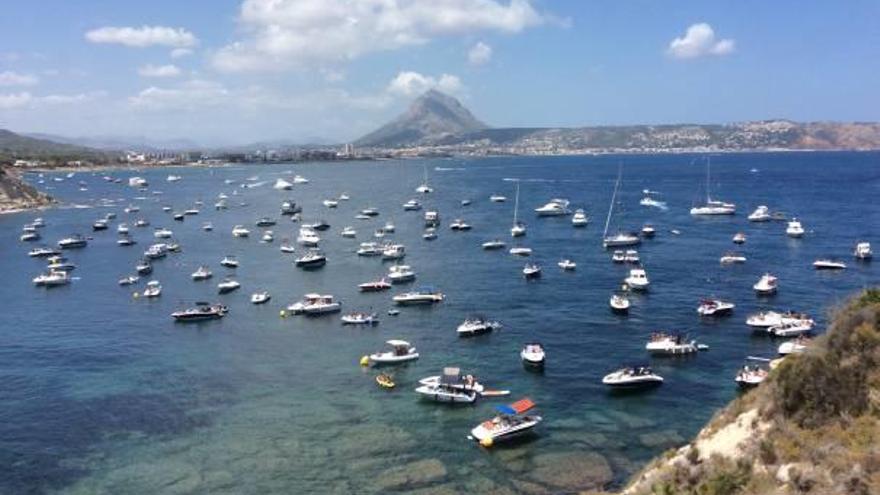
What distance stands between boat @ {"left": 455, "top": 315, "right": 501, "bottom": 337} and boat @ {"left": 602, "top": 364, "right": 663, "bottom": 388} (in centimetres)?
1836

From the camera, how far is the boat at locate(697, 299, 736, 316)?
257 ft

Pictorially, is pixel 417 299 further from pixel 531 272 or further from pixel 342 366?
pixel 342 366

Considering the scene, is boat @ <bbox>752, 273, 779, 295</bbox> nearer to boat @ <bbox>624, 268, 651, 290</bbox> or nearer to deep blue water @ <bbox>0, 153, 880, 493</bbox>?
deep blue water @ <bbox>0, 153, 880, 493</bbox>

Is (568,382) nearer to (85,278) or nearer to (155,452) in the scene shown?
(155,452)

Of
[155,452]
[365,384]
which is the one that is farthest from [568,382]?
[155,452]

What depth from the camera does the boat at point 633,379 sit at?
57688 mm

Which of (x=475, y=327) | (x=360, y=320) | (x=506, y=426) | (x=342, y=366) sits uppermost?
(x=475, y=327)

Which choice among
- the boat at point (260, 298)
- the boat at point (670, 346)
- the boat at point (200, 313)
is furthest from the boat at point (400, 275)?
the boat at point (670, 346)

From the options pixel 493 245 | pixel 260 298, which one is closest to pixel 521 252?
pixel 493 245

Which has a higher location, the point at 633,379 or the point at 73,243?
the point at 73,243

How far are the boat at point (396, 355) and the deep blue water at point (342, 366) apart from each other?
1.66 m

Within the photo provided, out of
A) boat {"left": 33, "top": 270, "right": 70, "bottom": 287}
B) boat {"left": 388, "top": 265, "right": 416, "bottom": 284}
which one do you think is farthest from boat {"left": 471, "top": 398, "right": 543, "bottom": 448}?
boat {"left": 33, "top": 270, "right": 70, "bottom": 287}

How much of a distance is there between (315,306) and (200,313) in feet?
44.0

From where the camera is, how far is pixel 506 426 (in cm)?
4931
